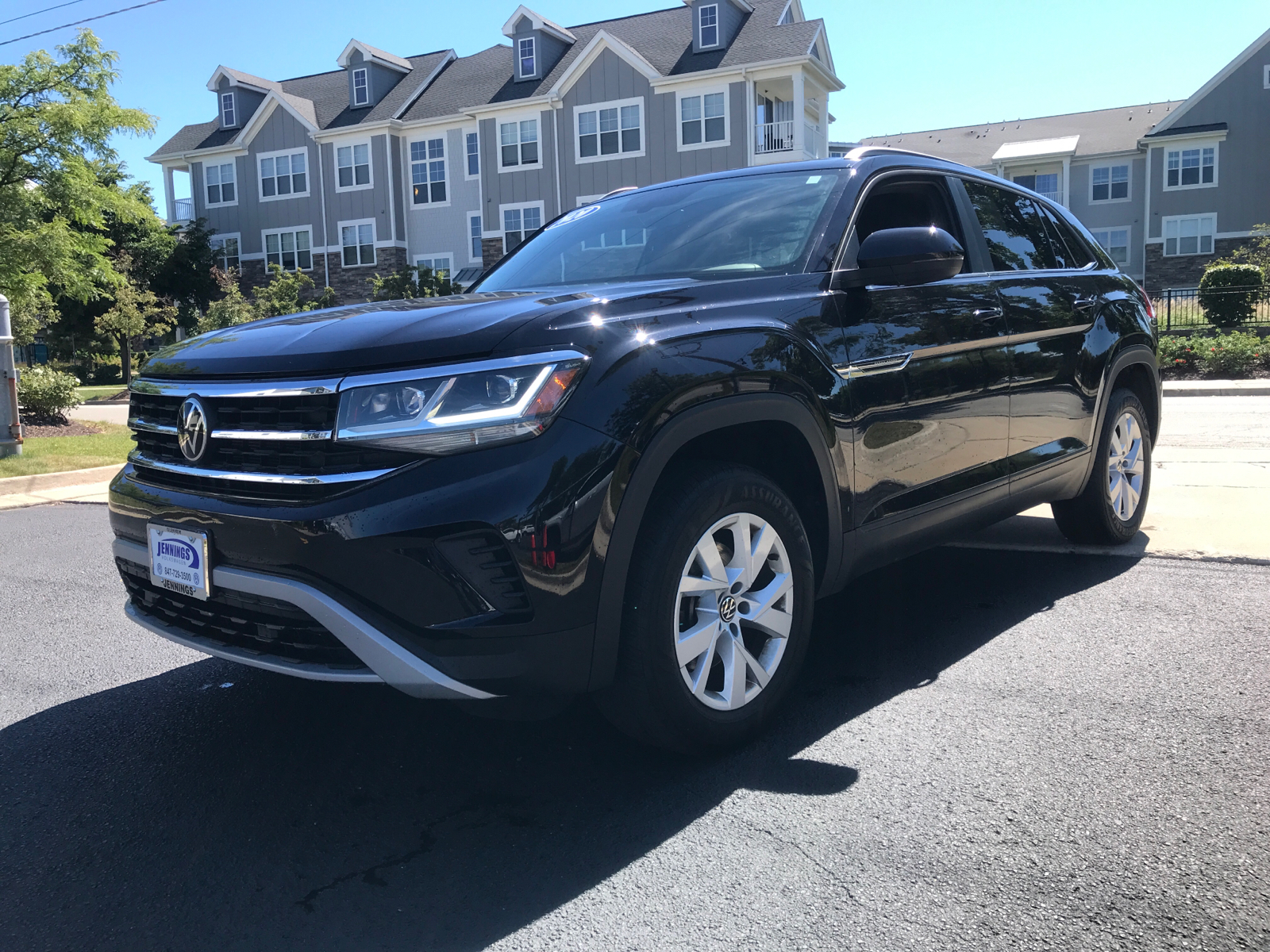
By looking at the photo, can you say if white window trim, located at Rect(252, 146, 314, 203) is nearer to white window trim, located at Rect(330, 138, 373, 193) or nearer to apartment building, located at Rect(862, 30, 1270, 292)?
white window trim, located at Rect(330, 138, 373, 193)

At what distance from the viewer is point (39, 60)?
18.0 m

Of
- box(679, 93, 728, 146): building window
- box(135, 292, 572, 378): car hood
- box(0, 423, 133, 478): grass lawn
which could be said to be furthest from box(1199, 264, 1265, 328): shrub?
box(135, 292, 572, 378): car hood

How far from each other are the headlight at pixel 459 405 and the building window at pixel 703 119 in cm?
3028

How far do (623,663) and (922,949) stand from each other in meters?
1.03

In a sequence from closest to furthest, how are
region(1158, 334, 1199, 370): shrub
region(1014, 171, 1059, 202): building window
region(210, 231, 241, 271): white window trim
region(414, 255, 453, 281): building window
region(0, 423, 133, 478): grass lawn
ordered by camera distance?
region(0, 423, 133, 478): grass lawn → region(1158, 334, 1199, 370): shrub → region(414, 255, 453, 281): building window → region(210, 231, 241, 271): white window trim → region(1014, 171, 1059, 202): building window

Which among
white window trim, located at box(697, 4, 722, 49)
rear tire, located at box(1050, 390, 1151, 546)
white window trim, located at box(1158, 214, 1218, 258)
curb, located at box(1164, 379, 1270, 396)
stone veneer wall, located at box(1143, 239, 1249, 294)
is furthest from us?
white window trim, located at box(1158, 214, 1218, 258)

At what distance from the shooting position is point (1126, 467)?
5.70 meters

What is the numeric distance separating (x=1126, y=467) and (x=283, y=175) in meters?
38.5

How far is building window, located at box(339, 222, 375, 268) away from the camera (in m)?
37.8

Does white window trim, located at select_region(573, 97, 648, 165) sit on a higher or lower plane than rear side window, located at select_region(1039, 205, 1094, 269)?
higher

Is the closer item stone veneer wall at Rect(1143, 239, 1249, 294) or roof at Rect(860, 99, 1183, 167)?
stone veneer wall at Rect(1143, 239, 1249, 294)

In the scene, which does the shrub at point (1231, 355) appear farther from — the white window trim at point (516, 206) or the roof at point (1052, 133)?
the roof at point (1052, 133)

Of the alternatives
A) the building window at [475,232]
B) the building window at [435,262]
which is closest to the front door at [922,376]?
the building window at [475,232]

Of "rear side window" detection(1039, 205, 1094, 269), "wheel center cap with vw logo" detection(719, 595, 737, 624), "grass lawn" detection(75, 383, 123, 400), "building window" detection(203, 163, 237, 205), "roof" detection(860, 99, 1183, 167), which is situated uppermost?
"roof" detection(860, 99, 1183, 167)
